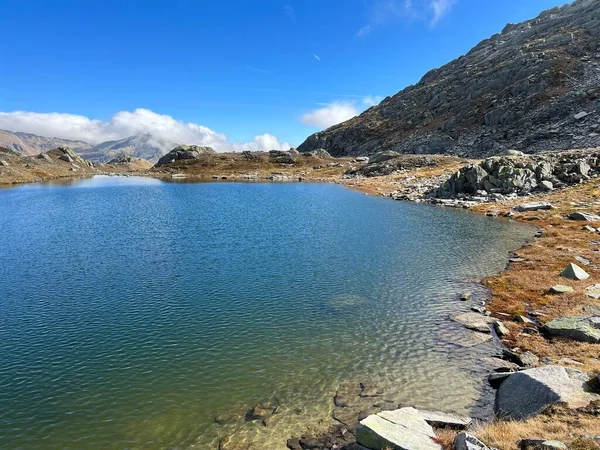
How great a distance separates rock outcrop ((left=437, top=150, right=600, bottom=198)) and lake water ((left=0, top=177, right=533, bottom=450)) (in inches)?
1401

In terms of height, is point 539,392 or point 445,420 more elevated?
point 539,392

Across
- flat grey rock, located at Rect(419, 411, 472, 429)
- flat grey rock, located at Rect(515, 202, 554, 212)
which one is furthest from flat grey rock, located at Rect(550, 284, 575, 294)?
flat grey rock, located at Rect(515, 202, 554, 212)

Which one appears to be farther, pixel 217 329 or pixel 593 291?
A: pixel 593 291

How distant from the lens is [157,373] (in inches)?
867

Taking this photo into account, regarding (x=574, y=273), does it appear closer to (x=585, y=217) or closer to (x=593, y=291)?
(x=593, y=291)

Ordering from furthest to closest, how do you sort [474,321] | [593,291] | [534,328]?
[593,291]
[474,321]
[534,328]

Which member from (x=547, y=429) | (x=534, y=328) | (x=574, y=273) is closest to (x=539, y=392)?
(x=547, y=429)

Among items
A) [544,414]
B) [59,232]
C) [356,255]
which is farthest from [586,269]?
[59,232]

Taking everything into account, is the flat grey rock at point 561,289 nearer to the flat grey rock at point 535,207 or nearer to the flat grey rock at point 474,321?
the flat grey rock at point 474,321

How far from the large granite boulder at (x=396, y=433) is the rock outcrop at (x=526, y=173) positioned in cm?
8663

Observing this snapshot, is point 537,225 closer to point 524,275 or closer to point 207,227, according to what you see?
point 524,275

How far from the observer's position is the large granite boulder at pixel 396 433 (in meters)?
14.0

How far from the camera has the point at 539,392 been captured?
16.7m

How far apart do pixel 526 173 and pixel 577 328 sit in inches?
3059
